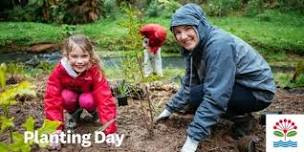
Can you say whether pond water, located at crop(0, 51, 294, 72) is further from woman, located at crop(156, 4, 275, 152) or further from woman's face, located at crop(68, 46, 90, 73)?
woman, located at crop(156, 4, 275, 152)

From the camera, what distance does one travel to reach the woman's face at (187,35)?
295cm

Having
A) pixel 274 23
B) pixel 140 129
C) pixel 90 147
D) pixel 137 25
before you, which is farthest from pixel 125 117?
pixel 274 23

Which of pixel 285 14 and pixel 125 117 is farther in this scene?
pixel 285 14

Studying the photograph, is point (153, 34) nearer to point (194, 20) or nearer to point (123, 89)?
point (123, 89)

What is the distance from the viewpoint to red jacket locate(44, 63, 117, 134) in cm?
316

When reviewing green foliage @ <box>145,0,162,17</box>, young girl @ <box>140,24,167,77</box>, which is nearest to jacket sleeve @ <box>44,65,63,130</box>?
young girl @ <box>140,24,167,77</box>

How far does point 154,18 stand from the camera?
12.1 meters

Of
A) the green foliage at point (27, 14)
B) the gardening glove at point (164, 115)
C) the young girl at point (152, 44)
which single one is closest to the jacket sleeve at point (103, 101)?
the gardening glove at point (164, 115)

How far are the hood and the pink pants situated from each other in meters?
0.78

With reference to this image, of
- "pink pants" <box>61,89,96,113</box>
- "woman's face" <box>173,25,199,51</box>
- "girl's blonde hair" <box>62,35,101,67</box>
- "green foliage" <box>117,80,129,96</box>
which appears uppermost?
"woman's face" <box>173,25,199,51</box>

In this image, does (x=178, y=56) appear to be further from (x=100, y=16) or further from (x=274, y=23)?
(x=100, y=16)

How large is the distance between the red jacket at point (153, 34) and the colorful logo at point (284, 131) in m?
3.37

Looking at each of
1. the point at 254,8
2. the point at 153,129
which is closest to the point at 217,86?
the point at 153,129

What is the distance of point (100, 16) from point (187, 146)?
34.0 ft
